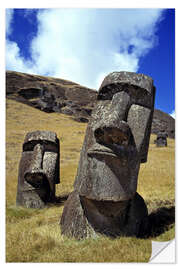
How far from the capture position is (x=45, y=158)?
6.88m

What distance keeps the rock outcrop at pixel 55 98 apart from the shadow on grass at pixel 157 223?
3048 centimetres

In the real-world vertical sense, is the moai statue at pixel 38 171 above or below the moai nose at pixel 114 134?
below

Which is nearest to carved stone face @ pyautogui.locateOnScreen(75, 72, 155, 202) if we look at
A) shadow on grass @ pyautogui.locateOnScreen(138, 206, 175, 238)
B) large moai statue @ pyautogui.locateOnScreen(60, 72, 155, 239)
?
large moai statue @ pyautogui.locateOnScreen(60, 72, 155, 239)

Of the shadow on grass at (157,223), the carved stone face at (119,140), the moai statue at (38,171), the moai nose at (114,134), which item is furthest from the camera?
the moai statue at (38,171)

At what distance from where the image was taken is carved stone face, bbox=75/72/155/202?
369 centimetres

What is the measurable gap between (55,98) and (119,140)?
46.6 meters

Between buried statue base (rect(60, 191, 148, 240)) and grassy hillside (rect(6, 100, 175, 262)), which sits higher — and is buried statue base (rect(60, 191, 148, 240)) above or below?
above

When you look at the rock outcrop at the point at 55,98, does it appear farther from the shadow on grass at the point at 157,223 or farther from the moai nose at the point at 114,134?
the moai nose at the point at 114,134

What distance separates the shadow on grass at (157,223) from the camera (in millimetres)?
4266

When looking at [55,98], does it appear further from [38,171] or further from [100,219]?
[100,219]

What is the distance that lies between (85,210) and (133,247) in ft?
2.80

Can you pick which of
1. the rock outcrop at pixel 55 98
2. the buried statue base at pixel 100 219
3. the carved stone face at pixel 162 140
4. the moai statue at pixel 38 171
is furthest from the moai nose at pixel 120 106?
the rock outcrop at pixel 55 98

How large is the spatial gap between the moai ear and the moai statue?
313cm

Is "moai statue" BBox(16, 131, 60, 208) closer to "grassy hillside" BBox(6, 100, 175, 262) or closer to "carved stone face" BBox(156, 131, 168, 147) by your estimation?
"grassy hillside" BBox(6, 100, 175, 262)
